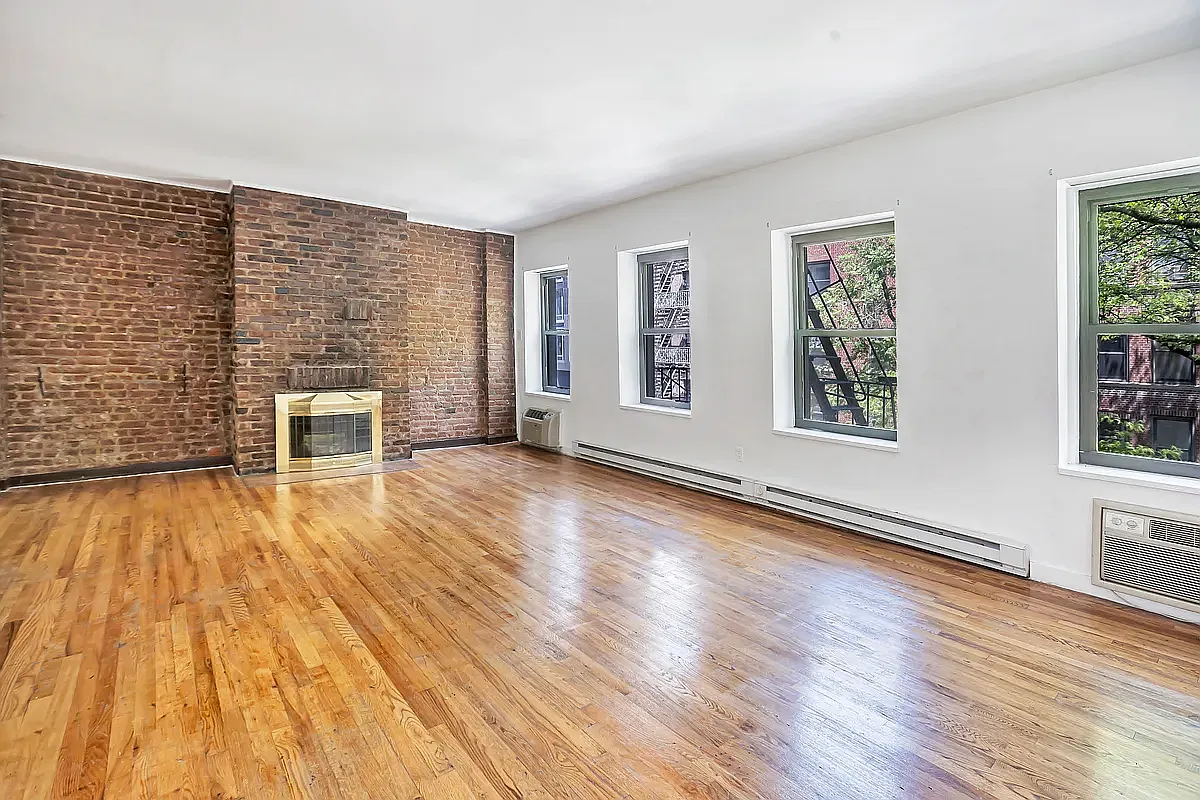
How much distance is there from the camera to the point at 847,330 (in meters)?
4.61

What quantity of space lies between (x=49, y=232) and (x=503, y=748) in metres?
6.18

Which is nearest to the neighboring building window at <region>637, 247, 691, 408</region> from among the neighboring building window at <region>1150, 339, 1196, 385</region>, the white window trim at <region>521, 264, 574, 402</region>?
the white window trim at <region>521, 264, 574, 402</region>

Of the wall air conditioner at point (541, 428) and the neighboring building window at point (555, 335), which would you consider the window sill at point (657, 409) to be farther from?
the neighboring building window at point (555, 335)

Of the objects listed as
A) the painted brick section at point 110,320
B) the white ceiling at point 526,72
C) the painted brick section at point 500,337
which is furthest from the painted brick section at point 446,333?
the white ceiling at point 526,72

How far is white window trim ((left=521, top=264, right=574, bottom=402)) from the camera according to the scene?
8.05 metres

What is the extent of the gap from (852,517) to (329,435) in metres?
4.83

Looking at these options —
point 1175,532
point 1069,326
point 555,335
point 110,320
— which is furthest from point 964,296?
point 110,320

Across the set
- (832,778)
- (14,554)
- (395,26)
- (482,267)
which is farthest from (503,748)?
(482,267)

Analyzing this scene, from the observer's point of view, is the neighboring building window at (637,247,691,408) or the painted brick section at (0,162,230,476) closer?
the painted brick section at (0,162,230,476)

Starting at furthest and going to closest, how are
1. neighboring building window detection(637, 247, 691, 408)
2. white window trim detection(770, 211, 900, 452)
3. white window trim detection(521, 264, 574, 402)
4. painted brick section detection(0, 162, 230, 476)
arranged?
1. white window trim detection(521, 264, 574, 402)
2. neighboring building window detection(637, 247, 691, 408)
3. painted brick section detection(0, 162, 230, 476)
4. white window trim detection(770, 211, 900, 452)

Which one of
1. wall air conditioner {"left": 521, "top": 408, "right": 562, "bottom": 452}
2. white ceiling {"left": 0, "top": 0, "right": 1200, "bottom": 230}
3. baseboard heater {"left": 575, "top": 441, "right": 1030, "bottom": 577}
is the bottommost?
baseboard heater {"left": 575, "top": 441, "right": 1030, "bottom": 577}

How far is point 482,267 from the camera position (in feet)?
26.5

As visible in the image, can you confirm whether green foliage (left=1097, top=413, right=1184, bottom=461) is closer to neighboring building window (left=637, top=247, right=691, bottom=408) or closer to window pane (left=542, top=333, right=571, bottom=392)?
neighboring building window (left=637, top=247, right=691, bottom=408)

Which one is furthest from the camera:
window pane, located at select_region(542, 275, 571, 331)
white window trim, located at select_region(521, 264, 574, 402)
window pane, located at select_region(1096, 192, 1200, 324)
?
white window trim, located at select_region(521, 264, 574, 402)
